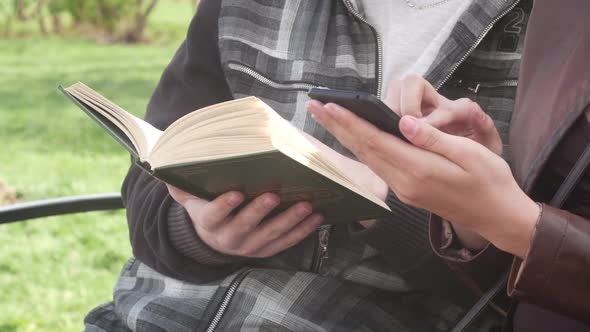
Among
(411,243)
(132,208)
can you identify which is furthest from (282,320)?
(132,208)

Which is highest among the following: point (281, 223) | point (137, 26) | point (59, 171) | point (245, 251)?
point (281, 223)

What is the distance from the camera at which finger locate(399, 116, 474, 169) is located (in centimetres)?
113

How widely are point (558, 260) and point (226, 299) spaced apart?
24.7 inches

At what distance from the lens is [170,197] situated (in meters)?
1.69

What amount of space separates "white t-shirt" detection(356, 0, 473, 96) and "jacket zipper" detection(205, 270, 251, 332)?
435mm

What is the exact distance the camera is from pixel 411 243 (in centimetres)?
154

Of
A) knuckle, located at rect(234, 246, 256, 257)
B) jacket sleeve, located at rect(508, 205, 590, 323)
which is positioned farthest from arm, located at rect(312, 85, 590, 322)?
knuckle, located at rect(234, 246, 256, 257)

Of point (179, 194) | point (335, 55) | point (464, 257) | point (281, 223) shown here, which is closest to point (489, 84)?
point (335, 55)

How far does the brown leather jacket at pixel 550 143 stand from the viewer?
3.97 ft

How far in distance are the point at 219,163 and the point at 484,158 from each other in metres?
0.35

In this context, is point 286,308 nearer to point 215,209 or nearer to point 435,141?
point 215,209

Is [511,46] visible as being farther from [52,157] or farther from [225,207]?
[52,157]

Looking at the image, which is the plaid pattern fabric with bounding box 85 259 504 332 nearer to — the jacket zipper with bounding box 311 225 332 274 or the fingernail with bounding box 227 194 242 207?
the jacket zipper with bounding box 311 225 332 274

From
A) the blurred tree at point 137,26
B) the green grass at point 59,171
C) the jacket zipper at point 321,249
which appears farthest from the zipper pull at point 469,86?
the blurred tree at point 137,26
